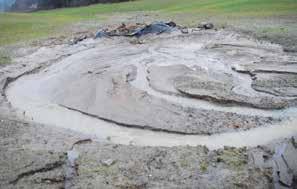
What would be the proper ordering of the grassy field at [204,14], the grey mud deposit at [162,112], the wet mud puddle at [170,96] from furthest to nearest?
1. the grassy field at [204,14]
2. the wet mud puddle at [170,96]
3. the grey mud deposit at [162,112]

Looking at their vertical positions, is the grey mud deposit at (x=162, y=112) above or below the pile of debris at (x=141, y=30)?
below

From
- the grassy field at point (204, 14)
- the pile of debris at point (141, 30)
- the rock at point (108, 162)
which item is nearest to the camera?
the rock at point (108, 162)

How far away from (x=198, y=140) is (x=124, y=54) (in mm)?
8122

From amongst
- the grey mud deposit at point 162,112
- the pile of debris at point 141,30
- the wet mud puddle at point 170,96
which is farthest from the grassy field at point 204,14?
the wet mud puddle at point 170,96

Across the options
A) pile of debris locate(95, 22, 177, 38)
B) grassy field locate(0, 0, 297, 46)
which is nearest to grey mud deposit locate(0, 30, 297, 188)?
pile of debris locate(95, 22, 177, 38)

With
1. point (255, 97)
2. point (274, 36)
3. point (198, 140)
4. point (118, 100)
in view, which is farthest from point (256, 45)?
point (198, 140)

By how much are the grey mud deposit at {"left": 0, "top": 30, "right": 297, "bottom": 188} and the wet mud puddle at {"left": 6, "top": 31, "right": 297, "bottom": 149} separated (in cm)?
2

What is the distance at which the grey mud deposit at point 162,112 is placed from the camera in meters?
7.48

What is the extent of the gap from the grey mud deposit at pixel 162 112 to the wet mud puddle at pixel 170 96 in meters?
0.02

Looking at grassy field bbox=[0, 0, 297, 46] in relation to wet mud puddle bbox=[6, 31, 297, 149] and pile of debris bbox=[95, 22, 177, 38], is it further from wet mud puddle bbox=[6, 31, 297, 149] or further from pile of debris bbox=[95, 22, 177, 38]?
wet mud puddle bbox=[6, 31, 297, 149]

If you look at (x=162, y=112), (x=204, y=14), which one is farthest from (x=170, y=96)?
(x=204, y=14)

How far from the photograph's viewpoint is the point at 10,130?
9.62 meters

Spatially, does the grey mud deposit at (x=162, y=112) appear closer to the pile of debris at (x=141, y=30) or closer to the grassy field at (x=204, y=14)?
the pile of debris at (x=141, y=30)

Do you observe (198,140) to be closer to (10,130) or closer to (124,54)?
(10,130)
